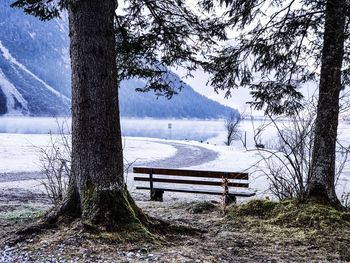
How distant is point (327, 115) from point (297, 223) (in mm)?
1619

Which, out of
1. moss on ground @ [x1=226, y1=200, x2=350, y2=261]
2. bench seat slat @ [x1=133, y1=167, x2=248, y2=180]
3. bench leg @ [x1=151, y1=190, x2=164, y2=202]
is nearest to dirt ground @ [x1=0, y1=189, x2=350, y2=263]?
moss on ground @ [x1=226, y1=200, x2=350, y2=261]

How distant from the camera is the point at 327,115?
17.9 ft

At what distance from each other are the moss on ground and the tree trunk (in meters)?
1.73

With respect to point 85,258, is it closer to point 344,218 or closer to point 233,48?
point 344,218

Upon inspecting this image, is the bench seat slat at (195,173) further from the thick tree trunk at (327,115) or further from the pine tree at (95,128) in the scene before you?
the pine tree at (95,128)

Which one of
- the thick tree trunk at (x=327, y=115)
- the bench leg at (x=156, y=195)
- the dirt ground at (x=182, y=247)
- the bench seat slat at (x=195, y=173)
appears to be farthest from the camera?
the bench leg at (x=156, y=195)

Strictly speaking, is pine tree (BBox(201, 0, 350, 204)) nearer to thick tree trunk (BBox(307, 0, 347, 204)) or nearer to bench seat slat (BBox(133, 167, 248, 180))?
thick tree trunk (BBox(307, 0, 347, 204))

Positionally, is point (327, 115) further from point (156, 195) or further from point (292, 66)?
point (156, 195)

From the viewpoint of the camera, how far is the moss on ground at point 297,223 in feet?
14.1

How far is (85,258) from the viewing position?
354cm

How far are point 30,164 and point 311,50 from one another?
1672 centimetres

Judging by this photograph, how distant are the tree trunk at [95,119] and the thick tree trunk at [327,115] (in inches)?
111

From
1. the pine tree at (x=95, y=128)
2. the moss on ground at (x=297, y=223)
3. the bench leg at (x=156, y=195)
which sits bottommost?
the bench leg at (x=156, y=195)

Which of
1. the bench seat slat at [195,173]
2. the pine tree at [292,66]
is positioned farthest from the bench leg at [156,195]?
the pine tree at [292,66]
